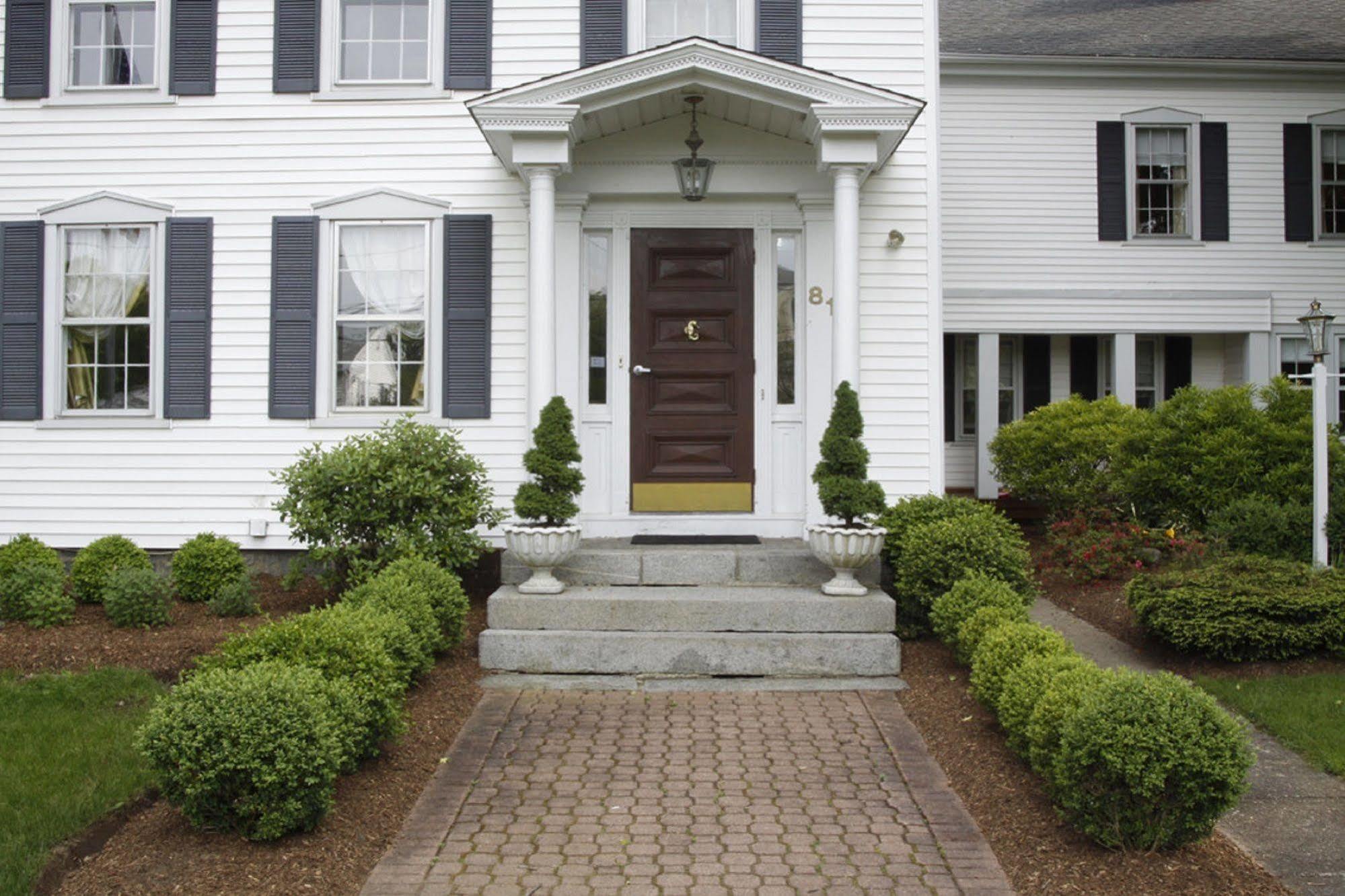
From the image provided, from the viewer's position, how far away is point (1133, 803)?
4168mm

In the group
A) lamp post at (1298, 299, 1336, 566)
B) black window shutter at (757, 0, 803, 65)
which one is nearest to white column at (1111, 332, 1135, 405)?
lamp post at (1298, 299, 1336, 566)

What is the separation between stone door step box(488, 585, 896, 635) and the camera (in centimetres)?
709

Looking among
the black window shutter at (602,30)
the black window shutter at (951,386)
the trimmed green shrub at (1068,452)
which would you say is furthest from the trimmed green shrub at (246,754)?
the black window shutter at (951,386)

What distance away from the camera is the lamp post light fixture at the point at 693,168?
8.35 m

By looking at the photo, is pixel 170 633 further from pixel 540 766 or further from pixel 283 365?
pixel 540 766

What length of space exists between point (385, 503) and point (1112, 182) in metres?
11.2

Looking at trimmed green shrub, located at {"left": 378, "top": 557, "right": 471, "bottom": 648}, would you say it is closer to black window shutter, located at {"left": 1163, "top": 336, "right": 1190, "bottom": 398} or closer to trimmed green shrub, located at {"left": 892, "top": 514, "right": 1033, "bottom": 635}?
trimmed green shrub, located at {"left": 892, "top": 514, "right": 1033, "bottom": 635}

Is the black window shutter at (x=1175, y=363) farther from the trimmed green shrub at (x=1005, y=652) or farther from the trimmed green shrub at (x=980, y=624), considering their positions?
the trimmed green shrub at (x=1005, y=652)

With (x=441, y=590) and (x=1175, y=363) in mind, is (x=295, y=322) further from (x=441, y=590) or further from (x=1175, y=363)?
(x=1175, y=363)

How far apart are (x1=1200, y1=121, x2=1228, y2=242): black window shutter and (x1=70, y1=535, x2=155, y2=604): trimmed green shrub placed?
1313 centimetres

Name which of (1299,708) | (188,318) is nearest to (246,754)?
(1299,708)

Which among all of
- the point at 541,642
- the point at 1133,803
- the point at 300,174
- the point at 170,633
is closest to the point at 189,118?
the point at 300,174

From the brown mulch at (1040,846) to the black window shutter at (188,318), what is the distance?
6209mm

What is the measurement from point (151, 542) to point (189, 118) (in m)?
3.41
